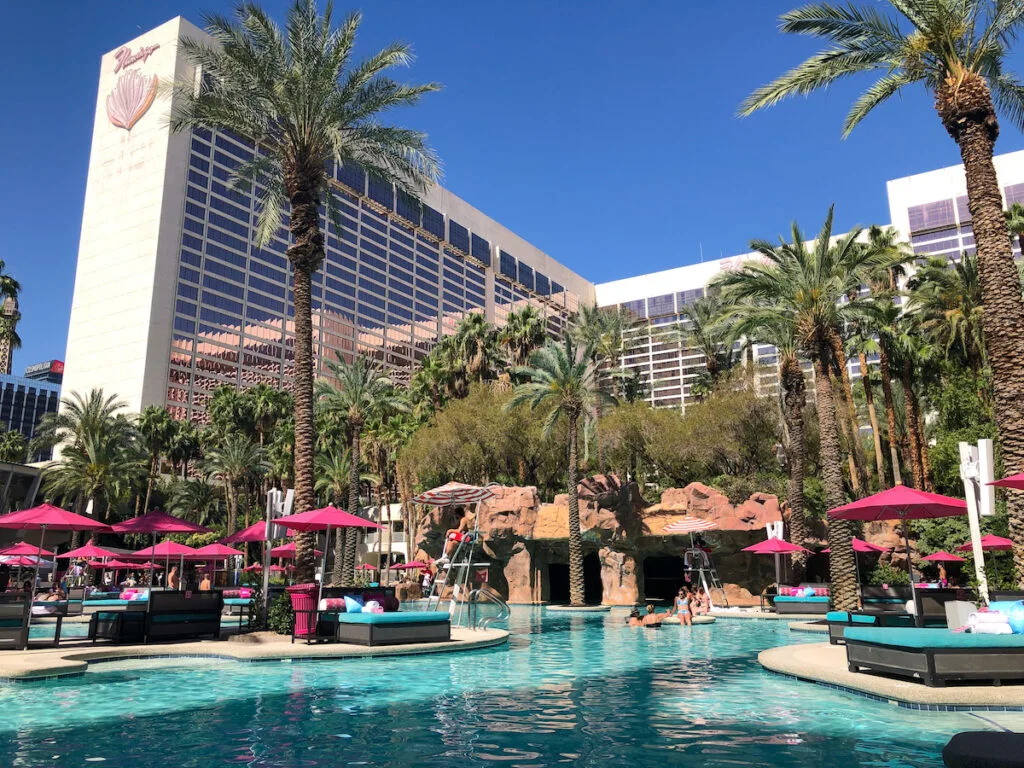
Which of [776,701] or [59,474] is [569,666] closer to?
[776,701]

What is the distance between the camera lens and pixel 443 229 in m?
145

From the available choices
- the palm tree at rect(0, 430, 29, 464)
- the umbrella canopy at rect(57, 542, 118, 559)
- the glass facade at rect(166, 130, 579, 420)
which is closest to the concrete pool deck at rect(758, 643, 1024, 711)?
the umbrella canopy at rect(57, 542, 118, 559)

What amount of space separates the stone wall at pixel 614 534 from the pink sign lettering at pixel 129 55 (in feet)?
314

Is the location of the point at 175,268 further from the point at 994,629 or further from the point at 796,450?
the point at 994,629

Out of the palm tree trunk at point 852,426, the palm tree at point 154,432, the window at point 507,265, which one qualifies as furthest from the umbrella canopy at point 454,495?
the window at point 507,265

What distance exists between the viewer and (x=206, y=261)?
10325cm

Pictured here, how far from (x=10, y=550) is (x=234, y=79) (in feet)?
71.1

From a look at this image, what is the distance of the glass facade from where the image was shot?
101 m

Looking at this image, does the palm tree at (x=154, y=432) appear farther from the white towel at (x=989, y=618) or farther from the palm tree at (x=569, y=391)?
the white towel at (x=989, y=618)

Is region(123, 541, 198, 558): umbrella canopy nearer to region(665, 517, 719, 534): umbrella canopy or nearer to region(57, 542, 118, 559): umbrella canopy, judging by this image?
region(57, 542, 118, 559): umbrella canopy

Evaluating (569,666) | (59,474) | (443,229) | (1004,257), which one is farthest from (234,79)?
(443,229)

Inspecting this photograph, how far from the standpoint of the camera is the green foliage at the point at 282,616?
16.9 m

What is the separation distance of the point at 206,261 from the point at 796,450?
9262 cm

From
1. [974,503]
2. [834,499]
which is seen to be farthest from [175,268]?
[974,503]
